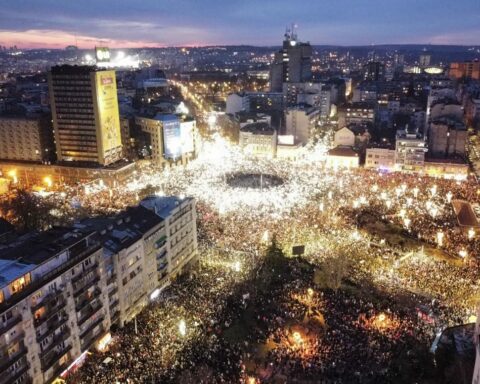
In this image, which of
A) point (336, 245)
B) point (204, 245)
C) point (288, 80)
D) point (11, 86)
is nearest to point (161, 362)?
point (204, 245)

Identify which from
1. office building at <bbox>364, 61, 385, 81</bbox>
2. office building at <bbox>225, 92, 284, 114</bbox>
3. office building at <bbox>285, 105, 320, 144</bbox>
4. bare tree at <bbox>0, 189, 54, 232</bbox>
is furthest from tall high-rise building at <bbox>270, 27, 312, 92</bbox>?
bare tree at <bbox>0, 189, 54, 232</bbox>

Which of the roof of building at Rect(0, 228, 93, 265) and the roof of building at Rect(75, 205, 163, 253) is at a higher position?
the roof of building at Rect(0, 228, 93, 265)

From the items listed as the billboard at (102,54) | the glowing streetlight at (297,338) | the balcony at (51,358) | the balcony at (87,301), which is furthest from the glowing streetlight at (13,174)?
the glowing streetlight at (297,338)

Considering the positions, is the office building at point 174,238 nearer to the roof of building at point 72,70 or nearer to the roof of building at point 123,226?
the roof of building at point 123,226

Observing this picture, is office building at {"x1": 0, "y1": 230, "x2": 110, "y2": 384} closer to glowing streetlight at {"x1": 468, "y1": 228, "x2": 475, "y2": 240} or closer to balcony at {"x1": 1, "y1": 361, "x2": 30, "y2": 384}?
balcony at {"x1": 1, "y1": 361, "x2": 30, "y2": 384}

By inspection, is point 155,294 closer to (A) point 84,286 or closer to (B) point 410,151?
(A) point 84,286

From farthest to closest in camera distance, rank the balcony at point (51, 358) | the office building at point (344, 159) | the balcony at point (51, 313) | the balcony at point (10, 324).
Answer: the office building at point (344, 159)
the balcony at point (51, 358)
the balcony at point (51, 313)
the balcony at point (10, 324)
